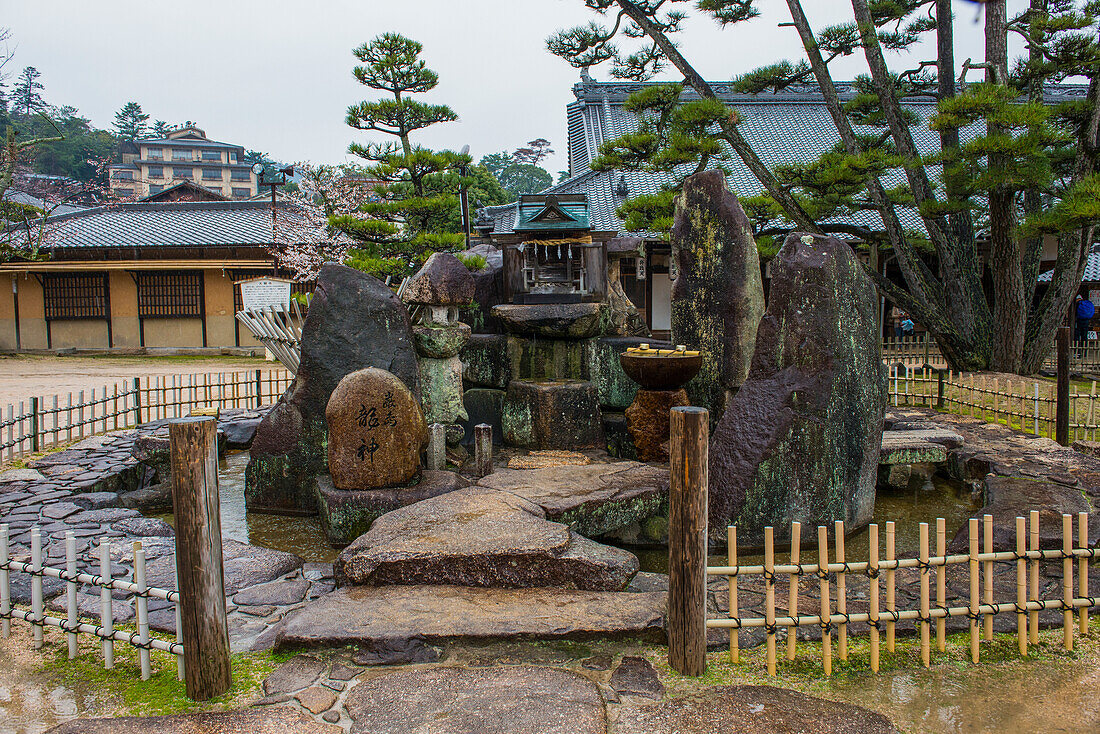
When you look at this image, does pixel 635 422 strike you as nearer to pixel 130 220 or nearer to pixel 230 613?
pixel 230 613

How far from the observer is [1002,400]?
7941mm

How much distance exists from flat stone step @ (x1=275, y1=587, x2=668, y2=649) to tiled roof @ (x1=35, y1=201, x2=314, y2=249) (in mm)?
19523

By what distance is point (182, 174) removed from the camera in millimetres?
51531

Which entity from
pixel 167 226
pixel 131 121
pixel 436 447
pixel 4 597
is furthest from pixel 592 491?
pixel 131 121

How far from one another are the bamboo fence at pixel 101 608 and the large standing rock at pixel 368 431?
1.83m

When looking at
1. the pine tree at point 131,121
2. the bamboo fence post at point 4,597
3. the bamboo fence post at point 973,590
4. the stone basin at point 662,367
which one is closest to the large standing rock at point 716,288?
the stone basin at point 662,367

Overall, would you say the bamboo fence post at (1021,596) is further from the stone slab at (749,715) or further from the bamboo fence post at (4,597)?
the bamboo fence post at (4,597)

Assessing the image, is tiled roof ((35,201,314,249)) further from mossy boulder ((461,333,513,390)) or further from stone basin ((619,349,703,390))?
stone basin ((619,349,703,390))

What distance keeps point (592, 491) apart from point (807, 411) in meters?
1.63

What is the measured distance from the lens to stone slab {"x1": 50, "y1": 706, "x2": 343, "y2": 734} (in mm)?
2775

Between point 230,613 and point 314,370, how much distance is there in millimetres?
2587

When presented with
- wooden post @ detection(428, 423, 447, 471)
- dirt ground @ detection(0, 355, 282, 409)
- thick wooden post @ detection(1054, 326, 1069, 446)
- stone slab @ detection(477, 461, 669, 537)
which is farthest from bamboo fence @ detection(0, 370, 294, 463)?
thick wooden post @ detection(1054, 326, 1069, 446)

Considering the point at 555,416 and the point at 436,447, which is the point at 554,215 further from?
the point at 436,447

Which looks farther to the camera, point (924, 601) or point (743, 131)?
point (743, 131)
